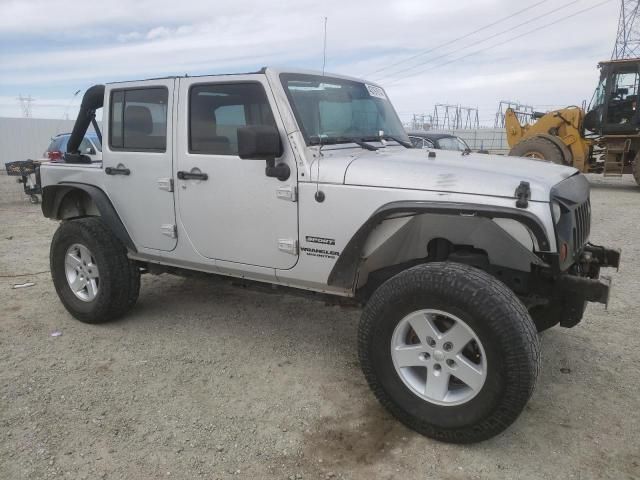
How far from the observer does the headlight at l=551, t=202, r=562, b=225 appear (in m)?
2.61

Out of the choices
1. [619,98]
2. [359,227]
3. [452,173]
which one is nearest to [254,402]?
[359,227]

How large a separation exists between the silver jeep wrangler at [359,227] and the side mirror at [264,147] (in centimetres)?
1

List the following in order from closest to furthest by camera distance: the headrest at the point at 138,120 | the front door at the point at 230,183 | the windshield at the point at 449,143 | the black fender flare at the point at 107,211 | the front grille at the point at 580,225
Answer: the front grille at the point at 580,225 → the front door at the point at 230,183 → the headrest at the point at 138,120 → the black fender flare at the point at 107,211 → the windshield at the point at 449,143

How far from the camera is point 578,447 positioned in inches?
108

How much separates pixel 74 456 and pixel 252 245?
1.63 metres

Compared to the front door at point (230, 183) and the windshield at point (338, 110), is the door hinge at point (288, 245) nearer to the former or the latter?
the front door at point (230, 183)

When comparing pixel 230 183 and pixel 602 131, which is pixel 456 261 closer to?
pixel 230 183

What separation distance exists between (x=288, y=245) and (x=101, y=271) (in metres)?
1.89

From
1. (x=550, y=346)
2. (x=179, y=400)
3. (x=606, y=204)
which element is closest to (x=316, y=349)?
(x=179, y=400)

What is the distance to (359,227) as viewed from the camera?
9.96ft

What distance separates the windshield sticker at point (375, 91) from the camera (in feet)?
13.5

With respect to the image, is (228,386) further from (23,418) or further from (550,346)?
(550,346)

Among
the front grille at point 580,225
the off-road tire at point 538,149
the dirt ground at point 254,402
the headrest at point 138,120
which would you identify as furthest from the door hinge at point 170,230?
the off-road tire at point 538,149

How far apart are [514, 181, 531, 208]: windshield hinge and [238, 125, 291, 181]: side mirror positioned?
1.39 metres
